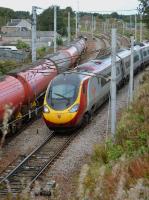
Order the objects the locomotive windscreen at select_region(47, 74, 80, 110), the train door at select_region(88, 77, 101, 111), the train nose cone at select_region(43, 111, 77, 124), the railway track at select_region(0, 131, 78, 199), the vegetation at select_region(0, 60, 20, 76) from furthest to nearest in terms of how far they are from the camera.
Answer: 1. the vegetation at select_region(0, 60, 20, 76)
2. the train door at select_region(88, 77, 101, 111)
3. the locomotive windscreen at select_region(47, 74, 80, 110)
4. the train nose cone at select_region(43, 111, 77, 124)
5. the railway track at select_region(0, 131, 78, 199)

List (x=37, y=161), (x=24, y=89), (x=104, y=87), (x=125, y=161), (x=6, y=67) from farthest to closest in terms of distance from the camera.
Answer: (x=6, y=67)
(x=104, y=87)
(x=24, y=89)
(x=37, y=161)
(x=125, y=161)

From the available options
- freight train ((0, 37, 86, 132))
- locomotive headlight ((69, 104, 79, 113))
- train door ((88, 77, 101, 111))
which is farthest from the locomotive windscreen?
freight train ((0, 37, 86, 132))

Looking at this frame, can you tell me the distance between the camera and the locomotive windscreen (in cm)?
2019

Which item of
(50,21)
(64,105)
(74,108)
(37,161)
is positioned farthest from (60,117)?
(50,21)

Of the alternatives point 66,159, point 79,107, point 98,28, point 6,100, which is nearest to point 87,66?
point 79,107

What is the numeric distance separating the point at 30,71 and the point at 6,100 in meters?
5.14

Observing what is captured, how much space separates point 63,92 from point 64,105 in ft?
2.38

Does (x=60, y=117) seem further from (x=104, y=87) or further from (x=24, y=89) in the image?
(x=104, y=87)

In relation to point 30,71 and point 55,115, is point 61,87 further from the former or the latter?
point 30,71

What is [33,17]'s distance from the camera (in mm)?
32344

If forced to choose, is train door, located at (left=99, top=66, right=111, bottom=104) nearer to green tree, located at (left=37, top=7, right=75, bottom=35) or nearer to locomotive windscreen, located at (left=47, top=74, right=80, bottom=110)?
locomotive windscreen, located at (left=47, top=74, right=80, bottom=110)

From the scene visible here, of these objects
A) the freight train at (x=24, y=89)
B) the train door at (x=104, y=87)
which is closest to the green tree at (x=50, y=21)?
the train door at (x=104, y=87)

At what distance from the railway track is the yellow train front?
58 cm

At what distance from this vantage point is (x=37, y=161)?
1659 cm
